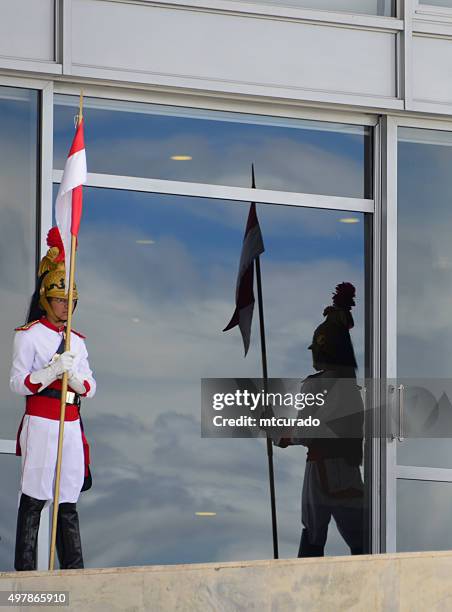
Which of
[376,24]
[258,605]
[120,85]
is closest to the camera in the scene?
[258,605]

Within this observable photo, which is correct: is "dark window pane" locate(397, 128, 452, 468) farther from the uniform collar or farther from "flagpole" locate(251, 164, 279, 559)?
the uniform collar

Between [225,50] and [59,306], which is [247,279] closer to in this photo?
[225,50]

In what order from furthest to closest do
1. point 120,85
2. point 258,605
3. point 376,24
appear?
point 376,24 → point 120,85 → point 258,605

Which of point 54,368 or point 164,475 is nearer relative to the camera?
point 54,368

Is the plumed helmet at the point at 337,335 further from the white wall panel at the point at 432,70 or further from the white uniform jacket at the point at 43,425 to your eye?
the white uniform jacket at the point at 43,425

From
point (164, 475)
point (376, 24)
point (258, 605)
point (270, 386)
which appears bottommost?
point (258, 605)

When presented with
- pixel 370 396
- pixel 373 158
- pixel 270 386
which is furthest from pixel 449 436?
pixel 373 158

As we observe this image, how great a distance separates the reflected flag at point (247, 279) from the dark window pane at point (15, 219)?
127 centimetres

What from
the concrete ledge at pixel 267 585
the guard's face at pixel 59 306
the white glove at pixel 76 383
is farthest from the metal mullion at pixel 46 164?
the concrete ledge at pixel 267 585

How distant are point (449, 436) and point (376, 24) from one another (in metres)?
2.62

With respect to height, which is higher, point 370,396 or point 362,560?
point 370,396

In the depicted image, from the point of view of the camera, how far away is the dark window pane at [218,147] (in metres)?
7.95

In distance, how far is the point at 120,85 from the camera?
792 centimetres

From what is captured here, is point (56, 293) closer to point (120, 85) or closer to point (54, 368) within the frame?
point (54, 368)
